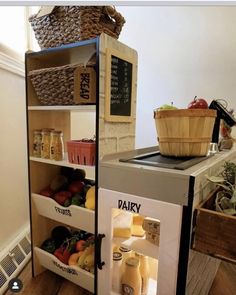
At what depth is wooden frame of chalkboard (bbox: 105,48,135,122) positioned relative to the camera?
0.96m

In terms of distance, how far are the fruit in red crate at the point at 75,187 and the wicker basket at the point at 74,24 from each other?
75cm

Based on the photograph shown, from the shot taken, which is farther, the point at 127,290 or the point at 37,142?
the point at 37,142

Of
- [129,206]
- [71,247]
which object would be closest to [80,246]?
[71,247]

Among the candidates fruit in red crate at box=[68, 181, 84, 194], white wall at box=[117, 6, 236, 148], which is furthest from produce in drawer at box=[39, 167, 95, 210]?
white wall at box=[117, 6, 236, 148]

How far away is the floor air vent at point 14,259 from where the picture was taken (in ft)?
4.20

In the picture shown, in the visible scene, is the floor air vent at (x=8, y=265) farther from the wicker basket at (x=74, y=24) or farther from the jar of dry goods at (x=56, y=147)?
the wicker basket at (x=74, y=24)

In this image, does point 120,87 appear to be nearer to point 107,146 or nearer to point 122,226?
point 107,146

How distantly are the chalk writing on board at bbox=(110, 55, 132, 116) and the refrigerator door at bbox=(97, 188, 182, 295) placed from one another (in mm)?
380

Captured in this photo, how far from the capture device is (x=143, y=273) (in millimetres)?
1013

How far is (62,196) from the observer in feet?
4.08

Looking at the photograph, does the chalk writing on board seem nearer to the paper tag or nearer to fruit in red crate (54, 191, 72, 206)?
the paper tag

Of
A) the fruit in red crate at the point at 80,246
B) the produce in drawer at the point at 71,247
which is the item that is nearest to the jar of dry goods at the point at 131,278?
the produce in drawer at the point at 71,247

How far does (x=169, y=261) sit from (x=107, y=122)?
1.92 feet

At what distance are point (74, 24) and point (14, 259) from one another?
1.36 m
